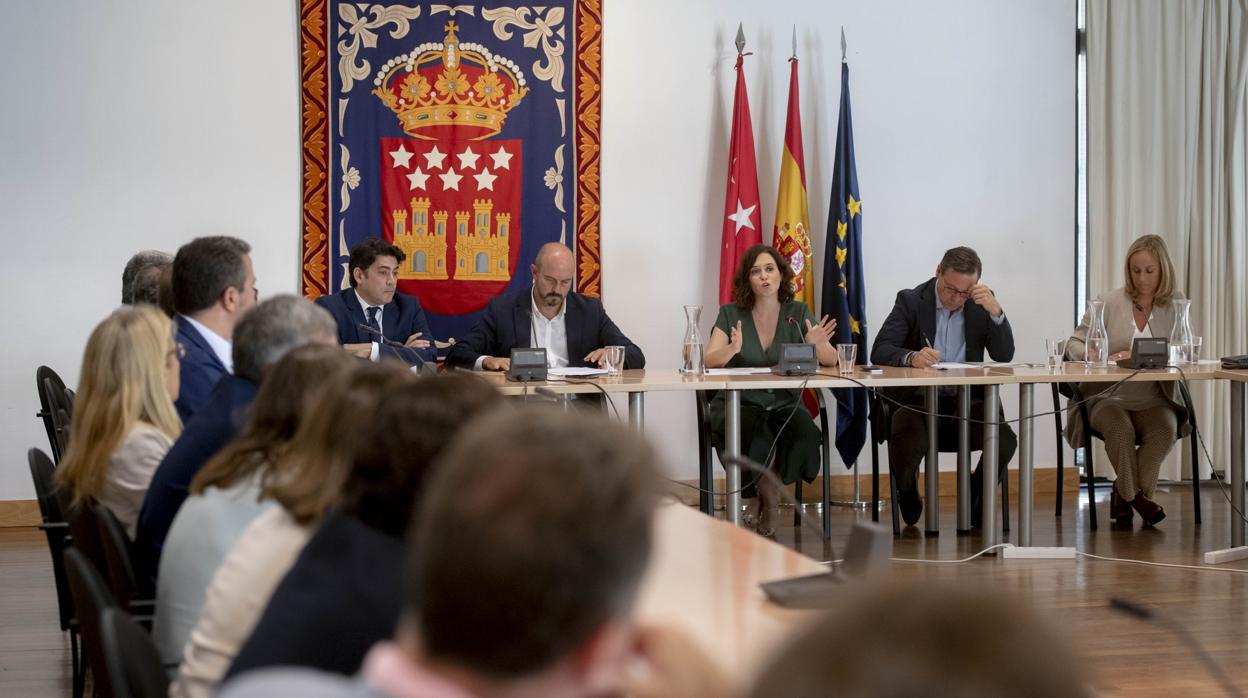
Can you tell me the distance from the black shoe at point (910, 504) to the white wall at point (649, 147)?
114cm

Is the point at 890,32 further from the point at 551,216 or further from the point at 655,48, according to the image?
the point at 551,216

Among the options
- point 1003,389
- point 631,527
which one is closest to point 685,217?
point 1003,389

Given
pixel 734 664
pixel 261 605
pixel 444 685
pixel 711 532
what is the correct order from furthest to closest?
pixel 711 532, pixel 261 605, pixel 734 664, pixel 444 685

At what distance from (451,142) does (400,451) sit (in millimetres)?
5003

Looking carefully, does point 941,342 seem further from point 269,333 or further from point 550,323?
point 269,333

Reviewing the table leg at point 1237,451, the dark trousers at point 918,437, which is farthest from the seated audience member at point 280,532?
the table leg at point 1237,451

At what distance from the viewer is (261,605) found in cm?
166

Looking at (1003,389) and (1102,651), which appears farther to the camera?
(1003,389)

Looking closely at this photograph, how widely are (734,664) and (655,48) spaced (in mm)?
5222

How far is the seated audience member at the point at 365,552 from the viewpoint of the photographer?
134cm

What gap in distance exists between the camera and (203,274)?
3543 mm

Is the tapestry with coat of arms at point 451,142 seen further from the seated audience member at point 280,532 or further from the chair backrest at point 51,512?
the seated audience member at point 280,532

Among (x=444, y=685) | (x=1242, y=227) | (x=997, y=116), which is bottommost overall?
(x=444, y=685)

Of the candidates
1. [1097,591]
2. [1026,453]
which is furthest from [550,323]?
[1097,591]
